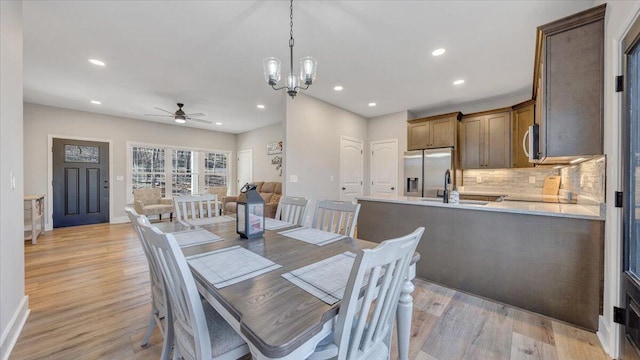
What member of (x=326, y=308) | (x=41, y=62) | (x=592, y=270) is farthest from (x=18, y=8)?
(x=592, y=270)

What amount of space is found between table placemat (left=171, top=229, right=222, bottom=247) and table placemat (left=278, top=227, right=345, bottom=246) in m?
0.48

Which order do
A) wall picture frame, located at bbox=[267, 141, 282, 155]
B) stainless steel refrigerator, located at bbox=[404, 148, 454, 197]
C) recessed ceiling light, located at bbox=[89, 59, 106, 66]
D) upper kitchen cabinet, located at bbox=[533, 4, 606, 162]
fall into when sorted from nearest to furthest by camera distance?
upper kitchen cabinet, located at bbox=[533, 4, 606, 162] < recessed ceiling light, located at bbox=[89, 59, 106, 66] < stainless steel refrigerator, located at bbox=[404, 148, 454, 197] < wall picture frame, located at bbox=[267, 141, 282, 155]

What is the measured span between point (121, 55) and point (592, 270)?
5011mm

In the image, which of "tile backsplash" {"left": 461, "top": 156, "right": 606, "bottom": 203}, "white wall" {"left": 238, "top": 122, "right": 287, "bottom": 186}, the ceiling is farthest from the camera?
"white wall" {"left": 238, "top": 122, "right": 287, "bottom": 186}

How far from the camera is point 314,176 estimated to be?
4449mm

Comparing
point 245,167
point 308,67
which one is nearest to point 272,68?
point 308,67

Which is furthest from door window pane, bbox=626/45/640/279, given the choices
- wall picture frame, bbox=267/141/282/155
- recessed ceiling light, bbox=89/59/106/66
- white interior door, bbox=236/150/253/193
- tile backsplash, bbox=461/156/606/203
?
white interior door, bbox=236/150/253/193

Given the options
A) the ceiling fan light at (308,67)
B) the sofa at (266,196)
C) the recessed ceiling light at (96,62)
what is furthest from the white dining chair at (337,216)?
the recessed ceiling light at (96,62)

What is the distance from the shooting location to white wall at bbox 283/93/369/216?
399cm

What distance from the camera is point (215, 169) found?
25.0ft

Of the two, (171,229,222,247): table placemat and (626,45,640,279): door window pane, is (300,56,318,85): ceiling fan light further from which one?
(626,45,640,279): door window pane

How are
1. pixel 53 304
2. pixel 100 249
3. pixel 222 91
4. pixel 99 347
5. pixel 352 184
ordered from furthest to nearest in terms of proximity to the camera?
1. pixel 352 184
2. pixel 222 91
3. pixel 100 249
4. pixel 53 304
5. pixel 99 347

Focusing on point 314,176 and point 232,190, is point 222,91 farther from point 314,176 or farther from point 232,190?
point 232,190

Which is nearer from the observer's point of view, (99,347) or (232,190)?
(99,347)
